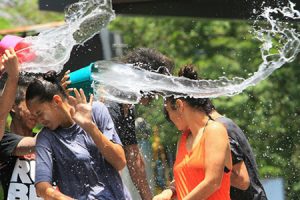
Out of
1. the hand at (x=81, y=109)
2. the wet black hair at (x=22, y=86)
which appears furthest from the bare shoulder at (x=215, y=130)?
the wet black hair at (x=22, y=86)

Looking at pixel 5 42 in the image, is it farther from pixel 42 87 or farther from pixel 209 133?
pixel 209 133

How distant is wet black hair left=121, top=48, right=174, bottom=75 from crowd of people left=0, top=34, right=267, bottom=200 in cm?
55

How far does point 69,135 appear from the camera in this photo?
4.73 meters

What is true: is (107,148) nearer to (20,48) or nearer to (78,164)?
(78,164)

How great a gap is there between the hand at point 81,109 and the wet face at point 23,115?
0.74m

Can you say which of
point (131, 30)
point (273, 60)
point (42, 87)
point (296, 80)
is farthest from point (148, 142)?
point (131, 30)

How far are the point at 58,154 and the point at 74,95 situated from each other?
419mm

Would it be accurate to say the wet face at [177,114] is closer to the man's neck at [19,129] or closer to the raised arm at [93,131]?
the raised arm at [93,131]

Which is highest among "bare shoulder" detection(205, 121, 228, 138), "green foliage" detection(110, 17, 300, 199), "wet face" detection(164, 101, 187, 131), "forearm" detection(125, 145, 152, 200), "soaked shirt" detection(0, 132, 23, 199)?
"bare shoulder" detection(205, 121, 228, 138)

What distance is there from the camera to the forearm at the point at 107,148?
457 cm

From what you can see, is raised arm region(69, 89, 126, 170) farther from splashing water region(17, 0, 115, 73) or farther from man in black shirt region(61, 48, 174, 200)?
man in black shirt region(61, 48, 174, 200)

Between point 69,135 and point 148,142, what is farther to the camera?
point 148,142

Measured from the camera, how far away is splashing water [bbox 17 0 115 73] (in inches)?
195

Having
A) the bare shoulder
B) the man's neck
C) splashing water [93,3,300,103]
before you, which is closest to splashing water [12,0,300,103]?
splashing water [93,3,300,103]
